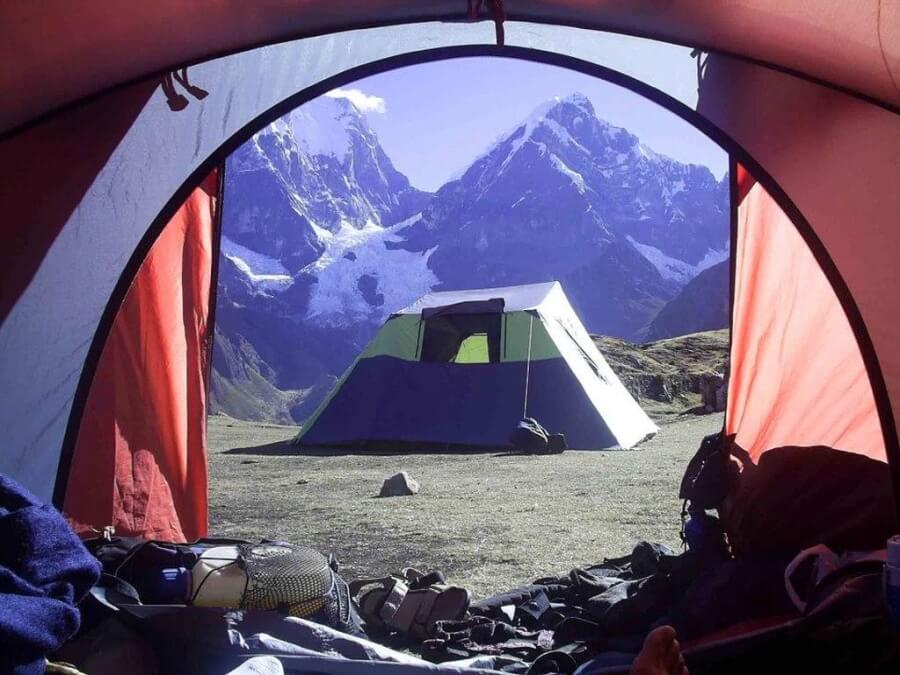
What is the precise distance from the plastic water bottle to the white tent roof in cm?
768

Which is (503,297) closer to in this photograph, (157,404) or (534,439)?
(534,439)

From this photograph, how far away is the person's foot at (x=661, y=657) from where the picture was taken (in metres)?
1.91

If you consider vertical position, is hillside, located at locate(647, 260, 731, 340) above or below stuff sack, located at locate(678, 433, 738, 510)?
above

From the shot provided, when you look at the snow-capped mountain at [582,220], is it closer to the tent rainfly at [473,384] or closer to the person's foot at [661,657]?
Answer: the tent rainfly at [473,384]

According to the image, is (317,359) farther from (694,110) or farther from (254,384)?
(694,110)

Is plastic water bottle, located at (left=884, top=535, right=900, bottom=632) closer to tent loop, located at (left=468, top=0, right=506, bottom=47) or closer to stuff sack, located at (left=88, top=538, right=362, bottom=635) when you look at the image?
stuff sack, located at (left=88, top=538, right=362, bottom=635)

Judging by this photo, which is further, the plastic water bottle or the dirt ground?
the dirt ground

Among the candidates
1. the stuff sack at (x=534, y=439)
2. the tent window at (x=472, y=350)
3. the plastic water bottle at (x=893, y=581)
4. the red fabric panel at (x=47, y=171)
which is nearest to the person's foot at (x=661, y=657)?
the plastic water bottle at (x=893, y=581)

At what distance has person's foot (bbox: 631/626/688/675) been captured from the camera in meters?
1.91

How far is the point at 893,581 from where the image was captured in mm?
2047

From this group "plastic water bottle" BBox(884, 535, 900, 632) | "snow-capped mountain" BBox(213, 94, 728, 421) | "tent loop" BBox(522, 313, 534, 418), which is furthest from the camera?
"snow-capped mountain" BBox(213, 94, 728, 421)

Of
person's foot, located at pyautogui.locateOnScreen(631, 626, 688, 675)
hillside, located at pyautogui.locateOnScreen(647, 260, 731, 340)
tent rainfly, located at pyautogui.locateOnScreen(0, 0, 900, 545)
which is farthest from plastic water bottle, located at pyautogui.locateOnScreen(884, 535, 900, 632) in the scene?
hillside, located at pyautogui.locateOnScreen(647, 260, 731, 340)

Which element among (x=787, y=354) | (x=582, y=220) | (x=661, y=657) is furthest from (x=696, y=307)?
(x=661, y=657)

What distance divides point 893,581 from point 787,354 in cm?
194
